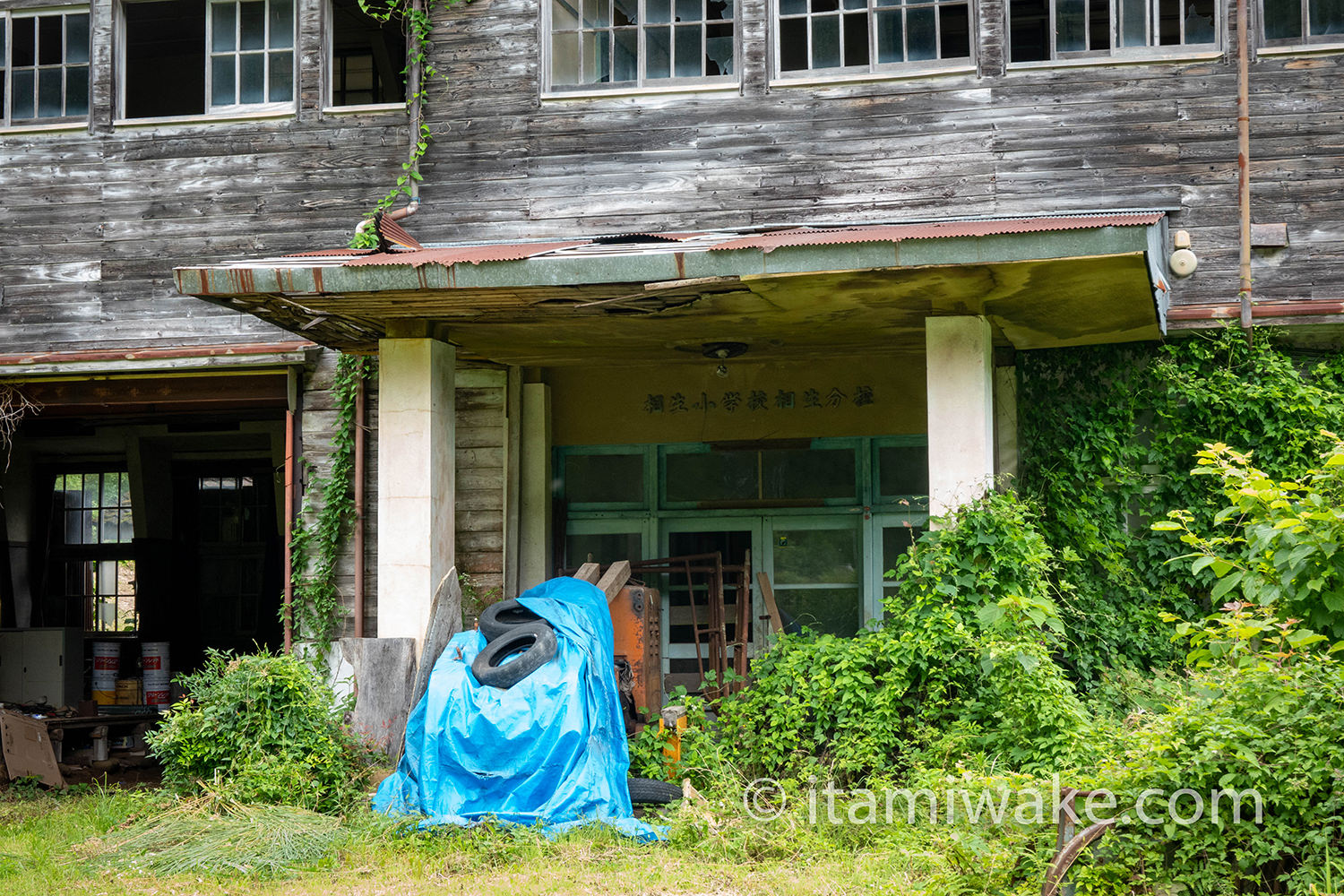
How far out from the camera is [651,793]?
7430mm

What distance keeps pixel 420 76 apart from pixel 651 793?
615cm

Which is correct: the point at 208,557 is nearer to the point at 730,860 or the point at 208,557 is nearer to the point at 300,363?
the point at 300,363

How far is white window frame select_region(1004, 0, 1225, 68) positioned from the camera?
940cm

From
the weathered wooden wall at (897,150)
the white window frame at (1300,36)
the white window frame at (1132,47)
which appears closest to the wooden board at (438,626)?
the weathered wooden wall at (897,150)

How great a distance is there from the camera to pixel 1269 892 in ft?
16.2

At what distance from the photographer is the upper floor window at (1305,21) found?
939 cm

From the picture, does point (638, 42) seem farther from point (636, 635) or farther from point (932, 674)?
point (932, 674)

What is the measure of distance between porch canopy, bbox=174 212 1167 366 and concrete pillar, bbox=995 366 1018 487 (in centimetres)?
49

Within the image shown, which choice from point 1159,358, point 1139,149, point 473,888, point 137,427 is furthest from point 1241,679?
point 137,427

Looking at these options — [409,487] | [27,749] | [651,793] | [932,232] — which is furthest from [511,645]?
[27,749]

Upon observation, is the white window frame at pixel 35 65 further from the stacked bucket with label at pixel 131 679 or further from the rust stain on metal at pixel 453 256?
the stacked bucket with label at pixel 131 679

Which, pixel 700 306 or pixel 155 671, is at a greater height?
pixel 700 306

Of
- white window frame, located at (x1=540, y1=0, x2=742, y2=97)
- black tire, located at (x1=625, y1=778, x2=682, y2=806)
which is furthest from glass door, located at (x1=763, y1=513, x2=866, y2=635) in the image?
white window frame, located at (x1=540, y1=0, x2=742, y2=97)

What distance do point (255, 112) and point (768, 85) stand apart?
4305mm
